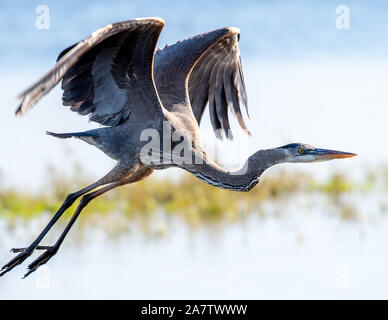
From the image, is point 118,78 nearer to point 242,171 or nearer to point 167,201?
point 242,171

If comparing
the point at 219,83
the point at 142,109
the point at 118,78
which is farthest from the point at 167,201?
the point at 118,78

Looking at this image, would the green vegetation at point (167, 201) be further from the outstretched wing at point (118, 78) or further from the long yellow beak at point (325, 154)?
the long yellow beak at point (325, 154)

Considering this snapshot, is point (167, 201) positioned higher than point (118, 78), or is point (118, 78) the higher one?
point (118, 78)

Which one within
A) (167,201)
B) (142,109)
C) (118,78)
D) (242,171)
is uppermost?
(118,78)

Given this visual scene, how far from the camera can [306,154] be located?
6512 millimetres

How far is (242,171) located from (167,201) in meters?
4.37

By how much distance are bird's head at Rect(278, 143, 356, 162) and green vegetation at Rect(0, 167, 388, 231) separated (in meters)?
3.88

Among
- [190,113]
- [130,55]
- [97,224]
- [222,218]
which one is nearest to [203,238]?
[222,218]

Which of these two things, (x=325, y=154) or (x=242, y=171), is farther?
(x=242, y=171)

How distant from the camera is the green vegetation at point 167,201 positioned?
1041 centimetres

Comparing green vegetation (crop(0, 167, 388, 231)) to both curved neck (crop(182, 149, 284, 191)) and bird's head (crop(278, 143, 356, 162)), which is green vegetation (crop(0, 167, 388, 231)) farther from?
bird's head (crop(278, 143, 356, 162))

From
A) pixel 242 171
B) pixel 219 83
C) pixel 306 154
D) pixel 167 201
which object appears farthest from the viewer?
pixel 167 201

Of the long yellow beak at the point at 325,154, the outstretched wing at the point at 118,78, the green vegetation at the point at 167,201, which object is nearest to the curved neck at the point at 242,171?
the long yellow beak at the point at 325,154

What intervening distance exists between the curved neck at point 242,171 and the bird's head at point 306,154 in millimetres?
62
